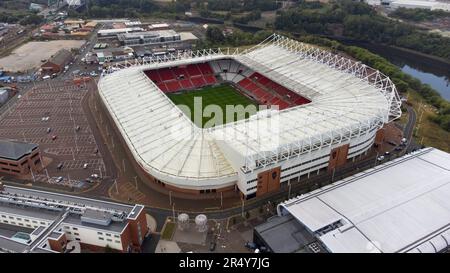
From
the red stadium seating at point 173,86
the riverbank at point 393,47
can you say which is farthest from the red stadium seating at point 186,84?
the riverbank at point 393,47

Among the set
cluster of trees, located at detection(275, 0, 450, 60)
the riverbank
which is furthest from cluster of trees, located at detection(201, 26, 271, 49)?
the riverbank

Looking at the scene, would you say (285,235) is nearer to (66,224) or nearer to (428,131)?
(66,224)

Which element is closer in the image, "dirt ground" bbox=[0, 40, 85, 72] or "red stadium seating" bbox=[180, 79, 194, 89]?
"red stadium seating" bbox=[180, 79, 194, 89]

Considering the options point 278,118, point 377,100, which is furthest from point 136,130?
point 377,100

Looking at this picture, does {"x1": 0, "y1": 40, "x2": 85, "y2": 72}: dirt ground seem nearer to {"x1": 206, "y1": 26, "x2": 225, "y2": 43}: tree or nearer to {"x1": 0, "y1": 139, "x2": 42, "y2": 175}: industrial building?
{"x1": 206, "y1": 26, "x2": 225, "y2": 43}: tree

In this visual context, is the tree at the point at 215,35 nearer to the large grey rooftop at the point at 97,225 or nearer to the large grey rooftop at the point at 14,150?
the large grey rooftop at the point at 14,150

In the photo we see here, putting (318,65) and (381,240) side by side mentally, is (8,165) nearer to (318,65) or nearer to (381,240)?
(381,240)

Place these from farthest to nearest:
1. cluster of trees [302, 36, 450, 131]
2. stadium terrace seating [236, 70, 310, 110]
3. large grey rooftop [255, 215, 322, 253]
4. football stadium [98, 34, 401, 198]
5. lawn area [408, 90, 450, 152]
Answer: stadium terrace seating [236, 70, 310, 110] < cluster of trees [302, 36, 450, 131] < lawn area [408, 90, 450, 152] < football stadium [98, 34, 401, 198] < large grey rooftop [255, 215, 322, 253]
